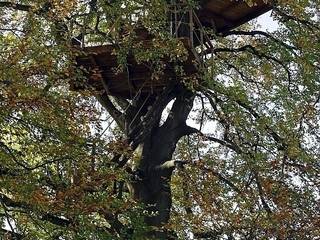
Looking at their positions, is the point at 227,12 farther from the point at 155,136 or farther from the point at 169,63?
the point at 155,136

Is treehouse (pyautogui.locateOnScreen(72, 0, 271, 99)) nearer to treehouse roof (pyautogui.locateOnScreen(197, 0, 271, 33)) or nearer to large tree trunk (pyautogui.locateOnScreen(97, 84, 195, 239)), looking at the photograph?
treehouse roof (pyautogui.locateOnScreen(197, 0, 271, 33))

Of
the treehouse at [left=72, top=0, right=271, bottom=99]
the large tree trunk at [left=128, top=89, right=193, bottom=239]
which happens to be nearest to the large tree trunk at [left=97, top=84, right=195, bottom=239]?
the large tree trunk at [left=128, top=89, right=193, bottom=239]

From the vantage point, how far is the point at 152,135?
33.9ft

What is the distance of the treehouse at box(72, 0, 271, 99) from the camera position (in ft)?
26.9

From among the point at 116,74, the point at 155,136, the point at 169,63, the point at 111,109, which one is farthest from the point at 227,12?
the point at 111,109

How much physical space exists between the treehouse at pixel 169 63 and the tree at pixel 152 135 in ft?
0.67

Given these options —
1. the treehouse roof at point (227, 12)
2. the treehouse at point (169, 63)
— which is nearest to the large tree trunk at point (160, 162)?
the treehouse at point (169, 63)

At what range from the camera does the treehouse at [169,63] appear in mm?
8195

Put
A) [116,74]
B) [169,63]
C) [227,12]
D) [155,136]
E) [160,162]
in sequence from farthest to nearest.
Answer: [155,136] < [160,162] < [227,12] < [169,63] < [116,74]

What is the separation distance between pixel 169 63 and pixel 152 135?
6.65ft

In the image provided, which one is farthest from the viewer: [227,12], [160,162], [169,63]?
[160,162]

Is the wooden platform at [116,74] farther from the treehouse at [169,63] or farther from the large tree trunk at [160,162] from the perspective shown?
the large tree trunk at [160,162]

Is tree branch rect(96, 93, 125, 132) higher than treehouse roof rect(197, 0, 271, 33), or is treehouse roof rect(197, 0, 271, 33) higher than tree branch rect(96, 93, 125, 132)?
treehouse roof rect(197, 0, 271, 33)

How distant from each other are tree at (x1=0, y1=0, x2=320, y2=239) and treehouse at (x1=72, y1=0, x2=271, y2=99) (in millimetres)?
203
